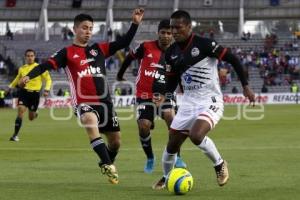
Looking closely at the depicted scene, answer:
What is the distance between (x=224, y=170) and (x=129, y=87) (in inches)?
1930

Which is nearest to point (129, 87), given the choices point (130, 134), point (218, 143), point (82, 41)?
point (130, 134)

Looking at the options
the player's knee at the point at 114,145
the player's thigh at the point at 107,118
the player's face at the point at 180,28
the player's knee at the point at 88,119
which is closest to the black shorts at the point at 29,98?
the player's knee at the point at 114,145

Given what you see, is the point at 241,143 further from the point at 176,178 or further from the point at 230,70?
the point at 230,70

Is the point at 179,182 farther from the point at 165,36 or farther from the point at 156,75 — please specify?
the point at 156,75

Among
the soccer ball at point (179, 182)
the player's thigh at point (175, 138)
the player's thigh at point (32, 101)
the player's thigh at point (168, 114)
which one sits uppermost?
the player's thigh at point (175, 138)

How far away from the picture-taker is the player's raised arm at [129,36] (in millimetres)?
12031

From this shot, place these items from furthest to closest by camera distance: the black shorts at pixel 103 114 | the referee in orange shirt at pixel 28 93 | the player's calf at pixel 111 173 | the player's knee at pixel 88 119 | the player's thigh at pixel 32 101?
the player's thigh at pixel 32 101, the referee in orange shirt at pixel 28 93, the black shorts at pixel 103 114, the player's knee at pixel 88 119, the player's calf at pixel 111 173

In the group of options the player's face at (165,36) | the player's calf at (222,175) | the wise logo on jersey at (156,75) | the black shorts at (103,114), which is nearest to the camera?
the player's calf at (222,175)

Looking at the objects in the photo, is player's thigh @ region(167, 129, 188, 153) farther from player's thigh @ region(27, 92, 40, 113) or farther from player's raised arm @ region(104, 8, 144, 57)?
player's thigh @ region(27, 92, 40, 113)

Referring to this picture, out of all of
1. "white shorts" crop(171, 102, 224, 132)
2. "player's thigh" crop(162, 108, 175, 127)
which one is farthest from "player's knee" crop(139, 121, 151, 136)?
"white shorts" crop(171, 102, 224, 132)

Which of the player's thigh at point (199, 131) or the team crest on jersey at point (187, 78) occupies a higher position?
the team crest on jersey at point (187, 78)

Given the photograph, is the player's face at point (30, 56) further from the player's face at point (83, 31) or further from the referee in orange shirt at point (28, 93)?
the player's face at point (83, 31)

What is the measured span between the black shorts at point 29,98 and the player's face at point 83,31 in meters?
11.0

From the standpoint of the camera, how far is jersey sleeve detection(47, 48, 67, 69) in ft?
38.5
